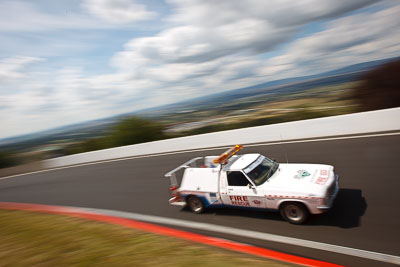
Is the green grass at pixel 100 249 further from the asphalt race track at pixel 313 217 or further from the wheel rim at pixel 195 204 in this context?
the wheel rim at pixel 195 204

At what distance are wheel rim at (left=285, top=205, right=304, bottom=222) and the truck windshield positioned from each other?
87 cm

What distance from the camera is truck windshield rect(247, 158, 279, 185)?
254 inches

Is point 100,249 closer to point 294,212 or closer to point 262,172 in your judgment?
point 262,172

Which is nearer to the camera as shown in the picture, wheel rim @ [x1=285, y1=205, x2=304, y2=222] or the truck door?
wheel rim @ [x1=285, y1=205, x2=304, y2=222]

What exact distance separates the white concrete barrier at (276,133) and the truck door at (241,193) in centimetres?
788

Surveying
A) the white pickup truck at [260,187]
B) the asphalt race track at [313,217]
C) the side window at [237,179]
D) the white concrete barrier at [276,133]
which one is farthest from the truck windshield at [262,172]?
the white concrete barrier at [276,133]

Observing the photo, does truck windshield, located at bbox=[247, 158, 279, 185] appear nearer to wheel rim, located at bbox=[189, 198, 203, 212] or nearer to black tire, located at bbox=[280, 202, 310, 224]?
black tire, located at bbox=[280, 202, 310, 224]

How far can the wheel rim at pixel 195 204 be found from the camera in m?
7.24

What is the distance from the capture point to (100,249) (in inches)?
213

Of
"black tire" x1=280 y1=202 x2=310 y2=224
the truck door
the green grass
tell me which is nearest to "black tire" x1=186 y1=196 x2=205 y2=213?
the truck door

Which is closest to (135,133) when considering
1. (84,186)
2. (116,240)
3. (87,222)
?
(84,186)

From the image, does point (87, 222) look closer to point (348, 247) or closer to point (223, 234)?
point (223, 234)

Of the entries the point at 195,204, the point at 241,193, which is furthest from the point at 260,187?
the point at 195,204

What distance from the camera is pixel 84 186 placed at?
12719 millimetres
